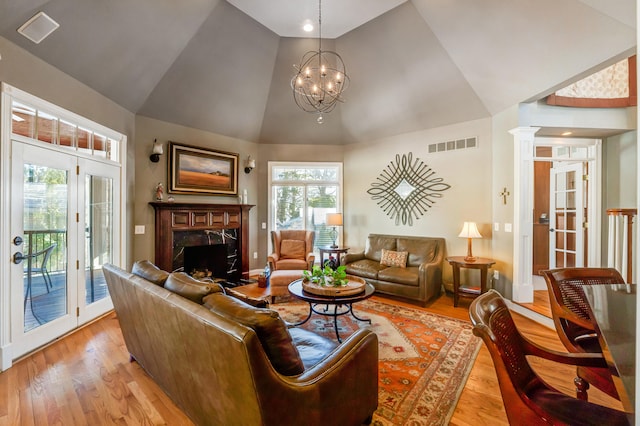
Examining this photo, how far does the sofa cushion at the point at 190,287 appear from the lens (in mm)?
1697

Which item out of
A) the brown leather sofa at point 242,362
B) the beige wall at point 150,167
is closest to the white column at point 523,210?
the brown leather sofa at point 242,362

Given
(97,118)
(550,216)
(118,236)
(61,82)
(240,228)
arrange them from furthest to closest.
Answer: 1. (240,228)
2. (550,216)
3. (118,236)
4. (97,118)
5. (61,82)

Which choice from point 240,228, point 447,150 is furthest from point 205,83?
point 447,150

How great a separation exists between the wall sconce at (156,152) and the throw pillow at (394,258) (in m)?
4.05

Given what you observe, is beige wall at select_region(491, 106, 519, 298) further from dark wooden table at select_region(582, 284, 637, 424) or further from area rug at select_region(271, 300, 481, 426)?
dark wooden table at select_region(582, 284, 637, 424)

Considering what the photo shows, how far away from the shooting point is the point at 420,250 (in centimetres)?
466

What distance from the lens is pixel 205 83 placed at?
4473 millimetres

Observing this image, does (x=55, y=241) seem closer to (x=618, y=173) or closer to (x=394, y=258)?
(x=394, y=258)

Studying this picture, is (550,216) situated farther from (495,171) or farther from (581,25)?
(581,25)

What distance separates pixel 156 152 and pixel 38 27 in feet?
6.54

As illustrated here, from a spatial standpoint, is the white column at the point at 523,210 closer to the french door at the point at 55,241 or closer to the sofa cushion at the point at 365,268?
the sofa cushion at the point at 365,268

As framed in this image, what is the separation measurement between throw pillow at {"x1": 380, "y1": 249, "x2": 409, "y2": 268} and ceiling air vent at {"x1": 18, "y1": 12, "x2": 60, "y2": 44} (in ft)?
16.1

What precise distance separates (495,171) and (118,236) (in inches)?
224

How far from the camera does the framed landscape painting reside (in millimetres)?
4789
